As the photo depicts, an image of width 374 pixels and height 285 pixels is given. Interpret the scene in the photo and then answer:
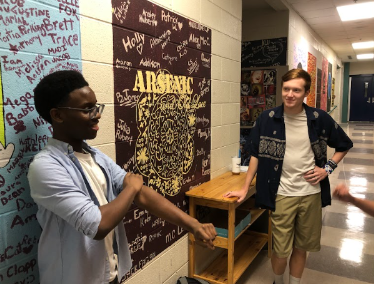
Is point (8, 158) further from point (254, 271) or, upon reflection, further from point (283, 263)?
point (254, 271)

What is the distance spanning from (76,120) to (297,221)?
1.66 meters

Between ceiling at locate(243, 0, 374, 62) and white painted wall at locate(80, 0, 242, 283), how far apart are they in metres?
1.76

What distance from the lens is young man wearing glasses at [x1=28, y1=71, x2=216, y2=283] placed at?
1007 millimetres

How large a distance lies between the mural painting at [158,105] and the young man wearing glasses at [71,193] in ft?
1.86

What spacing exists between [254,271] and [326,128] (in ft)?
4.76

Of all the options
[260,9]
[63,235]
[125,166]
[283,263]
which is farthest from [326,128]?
[260,9]

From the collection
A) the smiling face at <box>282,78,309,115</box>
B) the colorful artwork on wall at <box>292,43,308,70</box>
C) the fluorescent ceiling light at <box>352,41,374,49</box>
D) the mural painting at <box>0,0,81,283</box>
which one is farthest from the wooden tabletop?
the fluorescent ceiling light at <box>352,41,374,49</box>

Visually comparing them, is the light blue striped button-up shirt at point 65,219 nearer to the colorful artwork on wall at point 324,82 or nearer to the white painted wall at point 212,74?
the white painted wall at point 212,74

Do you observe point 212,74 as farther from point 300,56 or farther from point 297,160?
point 300,56

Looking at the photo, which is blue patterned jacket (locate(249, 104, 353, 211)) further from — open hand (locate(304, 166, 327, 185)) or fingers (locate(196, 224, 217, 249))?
fingers (locate(196, 224, 217, 249))

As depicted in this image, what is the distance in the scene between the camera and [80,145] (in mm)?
1226

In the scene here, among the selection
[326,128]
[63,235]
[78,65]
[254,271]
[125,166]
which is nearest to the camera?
[63,235]

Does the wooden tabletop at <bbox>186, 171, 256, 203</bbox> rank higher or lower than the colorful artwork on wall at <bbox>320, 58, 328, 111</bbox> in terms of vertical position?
lower

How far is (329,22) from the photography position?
6.14 metres
